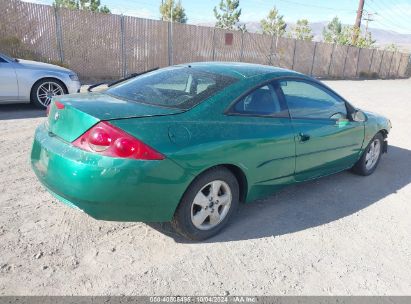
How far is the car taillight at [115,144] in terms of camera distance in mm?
2496

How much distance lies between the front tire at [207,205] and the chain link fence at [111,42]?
38.5ft

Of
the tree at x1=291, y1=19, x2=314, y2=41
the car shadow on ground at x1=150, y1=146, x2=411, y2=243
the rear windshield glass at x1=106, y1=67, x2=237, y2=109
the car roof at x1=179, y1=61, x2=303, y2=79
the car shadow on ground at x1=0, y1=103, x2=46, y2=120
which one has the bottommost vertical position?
the car shadow on ground at x1=150, y1=146, x2=411, y2=243

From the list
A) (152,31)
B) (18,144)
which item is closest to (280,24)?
(152,31)

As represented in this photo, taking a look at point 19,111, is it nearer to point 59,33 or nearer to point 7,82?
point 7,82

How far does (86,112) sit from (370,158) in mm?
4072

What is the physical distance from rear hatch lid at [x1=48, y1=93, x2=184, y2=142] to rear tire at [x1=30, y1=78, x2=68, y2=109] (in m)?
4.94

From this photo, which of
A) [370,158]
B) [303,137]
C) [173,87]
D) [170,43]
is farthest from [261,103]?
[170,43]

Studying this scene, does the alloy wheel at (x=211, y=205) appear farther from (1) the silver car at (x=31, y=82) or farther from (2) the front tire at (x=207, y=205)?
(1) the silver car at (x=31, y=82)

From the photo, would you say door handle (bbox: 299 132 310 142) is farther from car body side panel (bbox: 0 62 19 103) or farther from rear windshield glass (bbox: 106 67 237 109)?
car body side panel (bbox: 0 62 19 103)

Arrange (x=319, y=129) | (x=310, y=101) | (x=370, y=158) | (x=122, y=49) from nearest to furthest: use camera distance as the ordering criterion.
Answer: (x=319, y=129), (x=310, y=101), (x=370, y=158), (x=122, y=49)

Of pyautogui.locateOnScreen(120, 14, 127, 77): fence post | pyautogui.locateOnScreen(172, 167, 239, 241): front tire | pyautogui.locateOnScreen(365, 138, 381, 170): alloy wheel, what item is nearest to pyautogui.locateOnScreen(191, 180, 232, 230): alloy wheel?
pyautogui.locateOnScreen(172, 167, 239, 241): front tire

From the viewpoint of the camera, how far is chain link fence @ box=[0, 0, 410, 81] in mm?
12188

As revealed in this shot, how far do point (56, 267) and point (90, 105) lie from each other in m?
1.26

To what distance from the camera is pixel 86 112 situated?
266 cm
